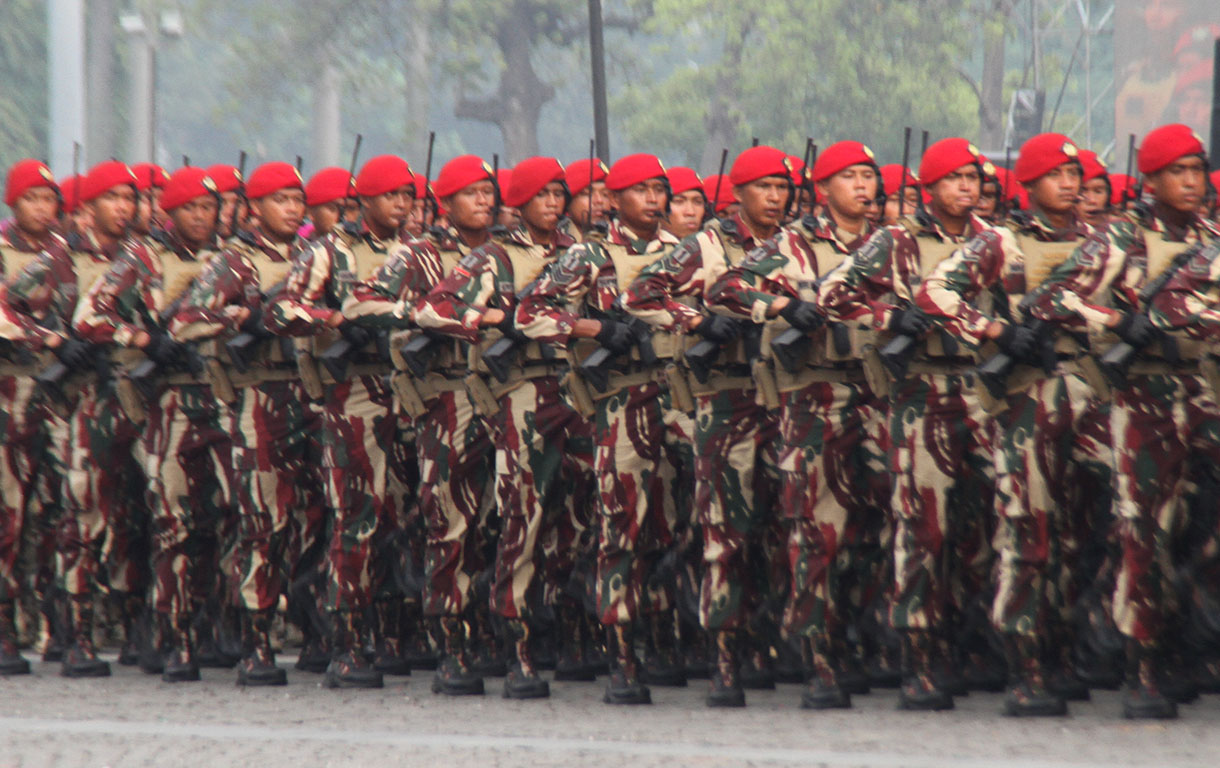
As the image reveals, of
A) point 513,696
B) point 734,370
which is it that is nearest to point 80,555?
point 513,696

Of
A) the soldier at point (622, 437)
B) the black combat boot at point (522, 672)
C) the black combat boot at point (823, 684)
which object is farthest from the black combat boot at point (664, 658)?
the black combat boot at point (823, 684)

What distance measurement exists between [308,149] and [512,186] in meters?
42.6

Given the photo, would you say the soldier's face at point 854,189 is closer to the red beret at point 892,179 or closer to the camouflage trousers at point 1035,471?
the camouflage trousers at point 1035,471

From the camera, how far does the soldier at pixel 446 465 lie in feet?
26.9

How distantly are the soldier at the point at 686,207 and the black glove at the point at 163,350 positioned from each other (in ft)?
7.61

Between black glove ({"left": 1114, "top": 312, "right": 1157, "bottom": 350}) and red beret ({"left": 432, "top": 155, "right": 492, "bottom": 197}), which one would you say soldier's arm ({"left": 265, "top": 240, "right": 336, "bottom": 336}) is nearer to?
red beret ({"left": 432, "top": 155, "right": 492, "bottom": 197})

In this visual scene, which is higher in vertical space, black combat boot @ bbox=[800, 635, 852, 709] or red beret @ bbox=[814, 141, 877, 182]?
red beret @ bbox=[814, 141, 877, 182]

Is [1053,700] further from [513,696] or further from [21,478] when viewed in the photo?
[21,478]

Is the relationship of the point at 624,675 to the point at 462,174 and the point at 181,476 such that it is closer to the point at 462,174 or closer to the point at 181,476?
the point at 462,174

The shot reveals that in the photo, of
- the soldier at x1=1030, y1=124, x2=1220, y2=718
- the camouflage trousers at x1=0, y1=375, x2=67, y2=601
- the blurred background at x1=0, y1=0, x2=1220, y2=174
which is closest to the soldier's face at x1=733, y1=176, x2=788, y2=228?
the soldier at x1=1030, y1=124, x2=1220, y2=718

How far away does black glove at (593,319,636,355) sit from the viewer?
25.2ft

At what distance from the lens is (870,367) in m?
7.21

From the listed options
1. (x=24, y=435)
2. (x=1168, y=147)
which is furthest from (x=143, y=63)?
(x=1168, y=147)

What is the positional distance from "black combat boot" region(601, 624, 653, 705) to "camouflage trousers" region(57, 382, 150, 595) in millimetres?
2596
